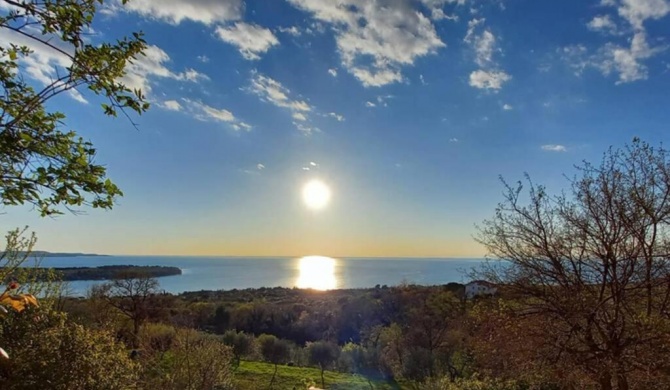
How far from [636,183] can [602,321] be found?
2891 millimetres

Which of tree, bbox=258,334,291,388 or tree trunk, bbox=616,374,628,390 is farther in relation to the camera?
tree, bbox=258,334,291,388

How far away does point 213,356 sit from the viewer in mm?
16016

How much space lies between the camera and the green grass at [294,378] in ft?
82.6

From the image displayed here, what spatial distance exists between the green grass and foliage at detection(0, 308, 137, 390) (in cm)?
1820

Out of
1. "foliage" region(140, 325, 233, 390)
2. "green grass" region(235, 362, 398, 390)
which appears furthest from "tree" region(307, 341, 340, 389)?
"foliage" region(140, 325, 233, 390)

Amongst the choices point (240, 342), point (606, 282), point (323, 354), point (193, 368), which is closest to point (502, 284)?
point (606, 282)

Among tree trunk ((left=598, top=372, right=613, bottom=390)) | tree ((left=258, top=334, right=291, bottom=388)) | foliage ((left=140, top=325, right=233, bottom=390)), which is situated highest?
tree trunk ((left=598, top=372, right=613, bottom=390))

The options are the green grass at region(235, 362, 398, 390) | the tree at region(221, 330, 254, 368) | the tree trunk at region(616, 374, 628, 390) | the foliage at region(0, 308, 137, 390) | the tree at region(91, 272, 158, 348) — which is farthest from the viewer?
the tree at region(221, 330, 254, 368)

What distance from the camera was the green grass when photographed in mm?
25188

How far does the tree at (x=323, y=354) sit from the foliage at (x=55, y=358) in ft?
93.3

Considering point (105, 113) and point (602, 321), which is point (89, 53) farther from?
point (602, 321)

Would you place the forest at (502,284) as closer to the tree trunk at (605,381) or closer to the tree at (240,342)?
the tree trunk at (605,381)

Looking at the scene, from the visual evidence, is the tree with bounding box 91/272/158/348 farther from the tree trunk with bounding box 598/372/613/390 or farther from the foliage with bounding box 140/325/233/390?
the tree trunk with bounding box 598/372/613/390

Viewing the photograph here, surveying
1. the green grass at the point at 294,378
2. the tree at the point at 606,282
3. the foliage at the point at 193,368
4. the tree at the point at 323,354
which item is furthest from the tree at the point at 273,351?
the tree at the point at 606,282
